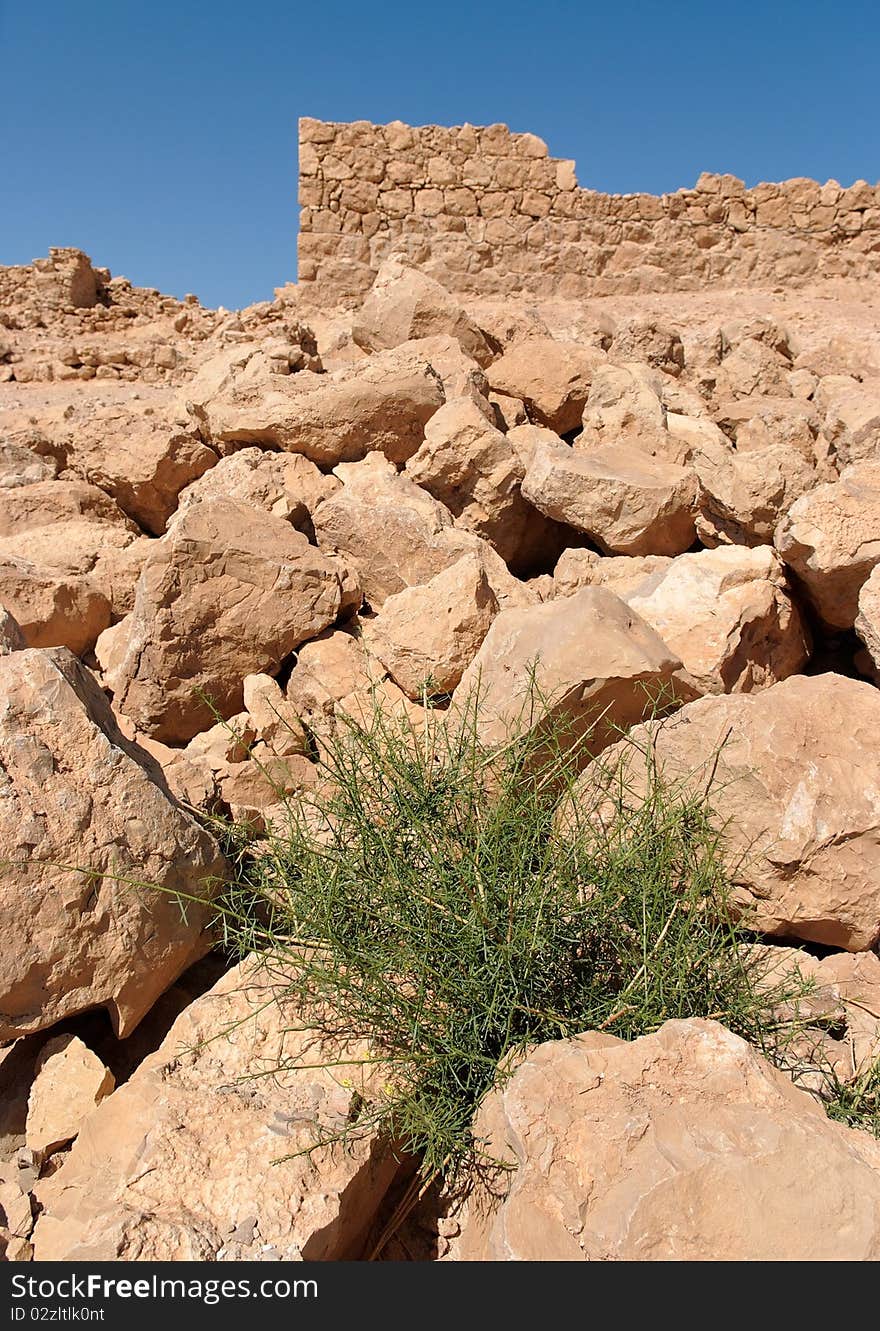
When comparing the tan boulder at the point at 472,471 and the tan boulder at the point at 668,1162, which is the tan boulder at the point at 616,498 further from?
the tan boulder at the point at 668,1162

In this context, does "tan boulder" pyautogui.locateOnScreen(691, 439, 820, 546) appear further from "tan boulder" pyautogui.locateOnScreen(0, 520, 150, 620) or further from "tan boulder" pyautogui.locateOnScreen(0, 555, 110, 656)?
"tan boulder" pyautogui.locateOnScreen(0, 555, 110, 656)

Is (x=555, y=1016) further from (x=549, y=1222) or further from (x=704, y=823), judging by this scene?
(x=704, y=823)

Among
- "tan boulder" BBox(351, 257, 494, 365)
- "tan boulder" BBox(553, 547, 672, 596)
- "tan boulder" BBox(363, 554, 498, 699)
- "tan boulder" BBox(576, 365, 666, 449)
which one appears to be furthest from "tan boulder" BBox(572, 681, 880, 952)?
"tan boulder" BBox(351, 257, 494, 365)

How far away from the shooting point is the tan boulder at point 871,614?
298cm

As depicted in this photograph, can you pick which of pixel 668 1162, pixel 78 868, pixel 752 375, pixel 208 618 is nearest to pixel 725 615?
pixel 208 618

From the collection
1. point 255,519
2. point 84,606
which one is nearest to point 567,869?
point 255,519

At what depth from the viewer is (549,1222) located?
1.54m

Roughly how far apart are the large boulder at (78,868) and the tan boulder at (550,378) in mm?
3449

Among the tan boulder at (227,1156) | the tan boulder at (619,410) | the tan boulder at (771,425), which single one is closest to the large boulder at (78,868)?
the tan boulder at (227,1156)

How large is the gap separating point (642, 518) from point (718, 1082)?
264 centimetres

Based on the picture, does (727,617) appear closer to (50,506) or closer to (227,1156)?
(227,1156)

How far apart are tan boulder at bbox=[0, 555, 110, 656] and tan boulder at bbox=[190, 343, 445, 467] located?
3.93ft

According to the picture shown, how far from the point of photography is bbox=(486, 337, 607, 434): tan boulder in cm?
493

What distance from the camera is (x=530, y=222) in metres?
9.38
